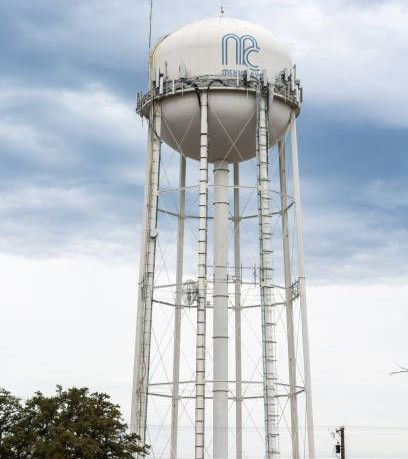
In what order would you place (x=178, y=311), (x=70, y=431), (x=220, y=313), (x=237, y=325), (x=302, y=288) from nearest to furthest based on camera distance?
1. (x=70, y=431)
2. (x=302, y=288)
3. (x=220, y=313)
4. (x=178, y=311)
5. (x=237, y=325)

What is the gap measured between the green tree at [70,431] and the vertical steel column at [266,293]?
5.15 m

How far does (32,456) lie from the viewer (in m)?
36.6

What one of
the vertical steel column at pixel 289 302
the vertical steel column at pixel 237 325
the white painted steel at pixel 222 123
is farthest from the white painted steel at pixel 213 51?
the vertical steel column at pixel 237 325

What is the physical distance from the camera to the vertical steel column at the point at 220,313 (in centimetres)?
4059

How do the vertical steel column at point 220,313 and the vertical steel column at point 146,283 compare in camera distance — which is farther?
the vertical steel column at point 220,313

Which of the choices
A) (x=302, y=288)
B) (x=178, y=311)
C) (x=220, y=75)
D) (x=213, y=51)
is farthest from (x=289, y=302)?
(x=213, y=51)

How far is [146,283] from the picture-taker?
4109cm

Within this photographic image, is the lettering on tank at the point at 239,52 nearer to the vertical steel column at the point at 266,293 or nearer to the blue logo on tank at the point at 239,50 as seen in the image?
the blue logo on tank at the point at 239,50

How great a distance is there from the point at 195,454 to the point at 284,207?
12.1 m

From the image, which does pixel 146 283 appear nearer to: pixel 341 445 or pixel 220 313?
pixel 220 313

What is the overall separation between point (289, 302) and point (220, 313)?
3.07 metres

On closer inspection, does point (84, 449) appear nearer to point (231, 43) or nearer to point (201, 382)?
point (201, 382)

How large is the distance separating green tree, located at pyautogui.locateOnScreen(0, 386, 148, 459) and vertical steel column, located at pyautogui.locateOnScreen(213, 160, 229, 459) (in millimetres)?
3929

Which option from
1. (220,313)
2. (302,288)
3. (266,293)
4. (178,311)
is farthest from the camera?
(178,311)
